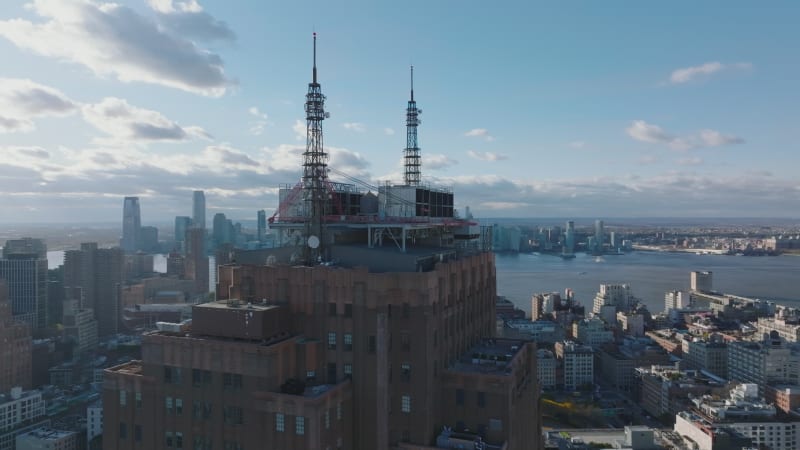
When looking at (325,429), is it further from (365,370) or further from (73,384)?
(73,384)

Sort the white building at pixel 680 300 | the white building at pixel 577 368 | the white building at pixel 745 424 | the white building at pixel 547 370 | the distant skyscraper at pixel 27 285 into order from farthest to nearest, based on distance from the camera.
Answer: the white building at pixel 680 300 → the distant skyscraper at pixel 27 285 → the white building at pixel 577 368 → the white building at pixel 547 370 → the white building at pixel 745 424

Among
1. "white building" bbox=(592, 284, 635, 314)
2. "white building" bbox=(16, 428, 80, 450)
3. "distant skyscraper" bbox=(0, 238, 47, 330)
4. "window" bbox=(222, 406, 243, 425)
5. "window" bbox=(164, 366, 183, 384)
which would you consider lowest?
"white building" bbox=(16, 428, 80, 450)

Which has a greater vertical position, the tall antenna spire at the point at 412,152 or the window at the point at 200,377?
the tall antenna spire at the point at 412,152

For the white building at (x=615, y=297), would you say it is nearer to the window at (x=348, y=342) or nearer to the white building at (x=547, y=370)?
the white building at (x=547, y=370)

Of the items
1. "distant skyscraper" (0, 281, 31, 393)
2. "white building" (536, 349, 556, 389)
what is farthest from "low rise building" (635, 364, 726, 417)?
"distant skyscraper" (0, 281, 31, 393)

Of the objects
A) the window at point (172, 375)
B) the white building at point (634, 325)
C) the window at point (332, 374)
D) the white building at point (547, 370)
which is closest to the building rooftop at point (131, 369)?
the window at point (172, 375)

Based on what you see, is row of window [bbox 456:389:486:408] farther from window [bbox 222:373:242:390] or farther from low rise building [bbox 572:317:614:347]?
low rise building [bbox 572:317:614:347]

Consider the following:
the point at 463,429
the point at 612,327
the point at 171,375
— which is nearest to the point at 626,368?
the point at 612,327
